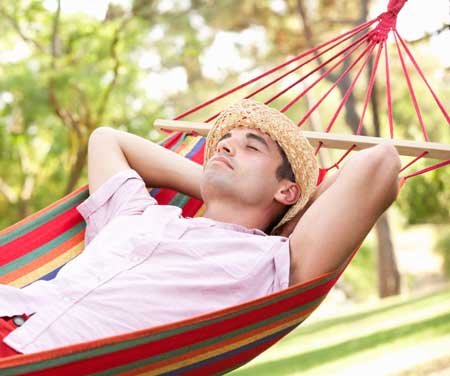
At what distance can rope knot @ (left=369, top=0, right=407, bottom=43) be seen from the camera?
2938 mm

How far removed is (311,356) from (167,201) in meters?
3.32

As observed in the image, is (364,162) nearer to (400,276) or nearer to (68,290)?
(68,290)

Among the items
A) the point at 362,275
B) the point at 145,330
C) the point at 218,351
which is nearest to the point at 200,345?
the point at 218,351

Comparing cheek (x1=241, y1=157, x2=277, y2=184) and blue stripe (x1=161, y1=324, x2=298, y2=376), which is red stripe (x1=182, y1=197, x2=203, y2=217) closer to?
cheek (x1=241, y1=157, x2=277, y2=184)

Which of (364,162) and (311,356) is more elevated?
(311,356)

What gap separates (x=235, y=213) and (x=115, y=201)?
37 cm

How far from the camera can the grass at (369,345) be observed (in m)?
4.77

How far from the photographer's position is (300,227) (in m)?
1.88

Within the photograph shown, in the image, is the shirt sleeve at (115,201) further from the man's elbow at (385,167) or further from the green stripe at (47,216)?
the man's elbow at (385,167)

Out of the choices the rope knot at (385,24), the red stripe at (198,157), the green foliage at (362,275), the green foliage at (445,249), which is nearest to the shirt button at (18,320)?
the red stripe at (198,157)

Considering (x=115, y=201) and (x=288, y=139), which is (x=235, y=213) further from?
(x=115, y=201)

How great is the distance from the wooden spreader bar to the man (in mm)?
277

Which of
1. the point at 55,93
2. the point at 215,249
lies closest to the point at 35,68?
the point at 55,93

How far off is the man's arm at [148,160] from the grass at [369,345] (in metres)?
2.28
